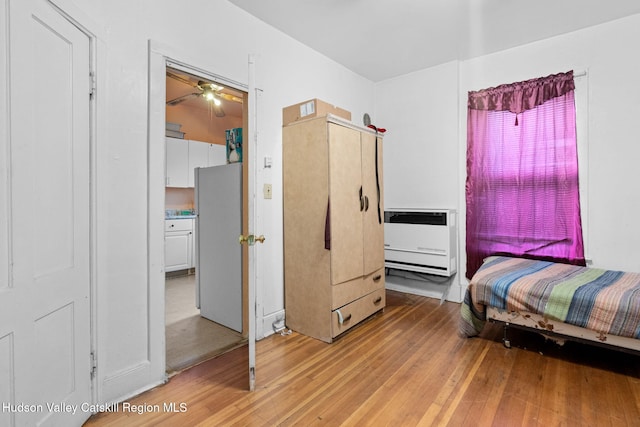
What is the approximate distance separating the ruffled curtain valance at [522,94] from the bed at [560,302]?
5.19 feet

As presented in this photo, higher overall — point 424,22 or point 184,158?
point 424,22

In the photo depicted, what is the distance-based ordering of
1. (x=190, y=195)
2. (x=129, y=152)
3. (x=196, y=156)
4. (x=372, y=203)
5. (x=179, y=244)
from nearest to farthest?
(x=129, y=152)
(x=372, y=203)
(x=179, y=244)
(x=196, y=156)
(x=190, y=195)

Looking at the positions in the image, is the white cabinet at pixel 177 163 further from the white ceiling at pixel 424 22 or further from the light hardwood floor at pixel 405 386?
the light hardwood floor at pixel 405 386

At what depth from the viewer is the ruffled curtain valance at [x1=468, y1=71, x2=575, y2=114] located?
2908 mm

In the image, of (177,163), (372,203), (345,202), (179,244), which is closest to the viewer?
(345,202)

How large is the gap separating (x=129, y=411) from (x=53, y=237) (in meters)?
1.01

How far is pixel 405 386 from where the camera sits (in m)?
1.88

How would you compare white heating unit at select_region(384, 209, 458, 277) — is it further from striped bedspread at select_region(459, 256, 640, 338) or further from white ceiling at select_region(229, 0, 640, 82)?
white ceiling at select_region(229, 0, 640, 82)

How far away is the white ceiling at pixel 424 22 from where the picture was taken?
96.0 inches

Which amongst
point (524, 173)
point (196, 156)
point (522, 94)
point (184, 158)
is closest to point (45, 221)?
point (524, 173)

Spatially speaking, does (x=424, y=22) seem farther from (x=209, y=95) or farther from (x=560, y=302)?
(x=560, y=302)

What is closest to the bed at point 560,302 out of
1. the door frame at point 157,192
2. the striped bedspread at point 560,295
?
the striped bedspread at point 560,295

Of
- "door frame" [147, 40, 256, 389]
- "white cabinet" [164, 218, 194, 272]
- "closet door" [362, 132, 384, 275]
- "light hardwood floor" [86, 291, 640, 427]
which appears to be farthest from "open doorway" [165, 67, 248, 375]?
"closet door" [362, 132, 384, 275]

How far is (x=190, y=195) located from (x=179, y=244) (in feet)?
3.51
